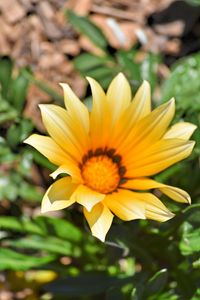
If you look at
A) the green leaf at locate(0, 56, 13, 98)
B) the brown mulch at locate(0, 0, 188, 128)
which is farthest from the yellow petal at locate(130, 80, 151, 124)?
the brown mulch at locate(0, 0, 188, 128)

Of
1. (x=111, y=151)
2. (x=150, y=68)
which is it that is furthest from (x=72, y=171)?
(x=150, y=68)

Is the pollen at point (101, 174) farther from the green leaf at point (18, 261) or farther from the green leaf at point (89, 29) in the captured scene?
the green leaf at point (89, 29)

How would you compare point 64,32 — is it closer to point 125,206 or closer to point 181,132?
point 181,132

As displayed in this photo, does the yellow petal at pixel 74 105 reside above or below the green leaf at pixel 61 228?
above

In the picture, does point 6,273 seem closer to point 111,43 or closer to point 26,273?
point 26,273

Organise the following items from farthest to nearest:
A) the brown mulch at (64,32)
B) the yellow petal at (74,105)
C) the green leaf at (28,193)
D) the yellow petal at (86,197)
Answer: the brown mulch at (64,32), the green leaf at (28,193), the yellow petal at (74,105), the yellow petal at (86,197)

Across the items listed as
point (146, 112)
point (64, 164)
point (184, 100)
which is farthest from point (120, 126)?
point (184, 100)

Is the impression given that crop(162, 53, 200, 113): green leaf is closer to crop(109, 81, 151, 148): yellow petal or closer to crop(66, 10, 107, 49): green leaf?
crop(66, 10, 107, 49): green leaf

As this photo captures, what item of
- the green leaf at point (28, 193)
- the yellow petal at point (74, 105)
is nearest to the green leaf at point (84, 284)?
the green leaf at point (28, 193)
